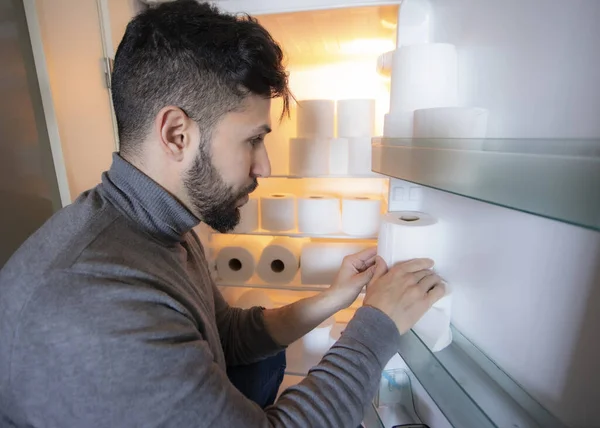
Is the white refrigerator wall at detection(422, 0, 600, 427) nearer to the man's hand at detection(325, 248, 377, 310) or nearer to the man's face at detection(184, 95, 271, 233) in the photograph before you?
the man's hand at detection(325, 248, 377, 310)

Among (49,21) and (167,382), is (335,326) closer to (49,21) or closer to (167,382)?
(167,382)

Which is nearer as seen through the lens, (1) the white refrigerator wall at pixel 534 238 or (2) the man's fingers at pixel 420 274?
(1) the white refrigerator wall at pixel 534 238

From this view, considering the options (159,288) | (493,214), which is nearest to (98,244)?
(159,288)

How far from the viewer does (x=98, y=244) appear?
19.2 inches

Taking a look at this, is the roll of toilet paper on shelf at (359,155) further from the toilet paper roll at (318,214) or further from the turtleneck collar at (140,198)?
the turtleneck collar at (140,198)

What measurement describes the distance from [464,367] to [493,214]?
0.29 meters

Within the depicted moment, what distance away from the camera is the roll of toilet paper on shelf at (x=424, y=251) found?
2.14ft

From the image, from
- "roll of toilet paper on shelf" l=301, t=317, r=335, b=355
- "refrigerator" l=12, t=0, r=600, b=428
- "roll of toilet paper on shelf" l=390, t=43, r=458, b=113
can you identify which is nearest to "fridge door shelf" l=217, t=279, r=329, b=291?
"roll of toilet paper on shelf" l=301, t=317, r=335, b=355

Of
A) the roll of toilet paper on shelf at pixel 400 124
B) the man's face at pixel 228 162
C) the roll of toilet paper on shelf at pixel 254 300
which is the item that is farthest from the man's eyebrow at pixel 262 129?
the roll of toilet paper on shelf at pixel 254 300

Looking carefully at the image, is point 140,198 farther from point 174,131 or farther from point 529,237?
point 529,237

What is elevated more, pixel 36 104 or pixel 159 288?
pixel 36 104

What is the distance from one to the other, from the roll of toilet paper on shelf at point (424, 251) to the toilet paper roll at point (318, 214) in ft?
1.58

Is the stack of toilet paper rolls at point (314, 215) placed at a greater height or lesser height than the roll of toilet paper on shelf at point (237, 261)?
greater

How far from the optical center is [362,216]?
1.16 meters
